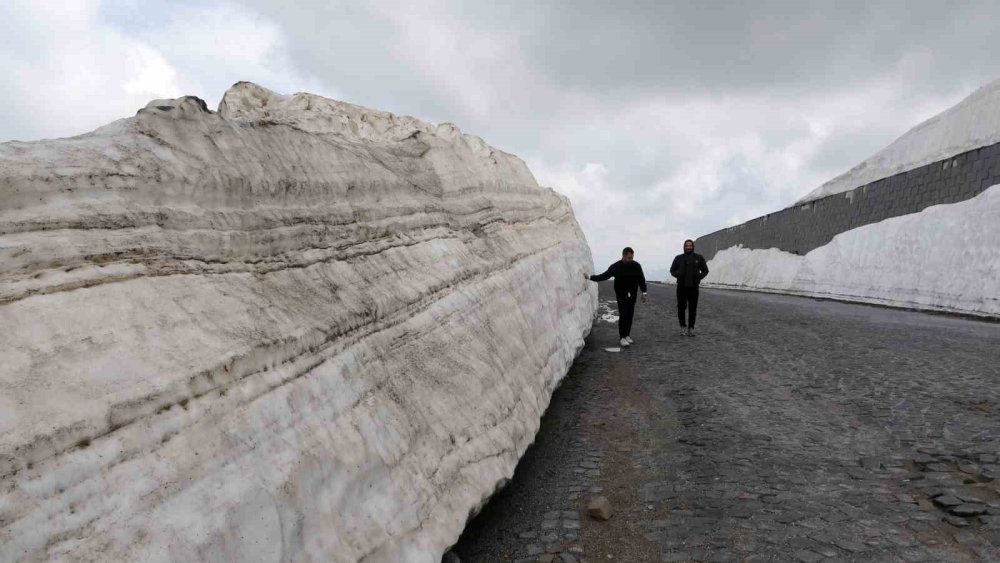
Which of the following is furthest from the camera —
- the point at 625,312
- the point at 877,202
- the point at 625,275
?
the point at 877,202

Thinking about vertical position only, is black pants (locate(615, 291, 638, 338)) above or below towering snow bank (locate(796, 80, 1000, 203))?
below

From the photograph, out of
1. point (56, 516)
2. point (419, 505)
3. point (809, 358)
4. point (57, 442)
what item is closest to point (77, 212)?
point (57, 442)

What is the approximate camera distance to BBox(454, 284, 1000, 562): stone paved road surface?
2744 mm

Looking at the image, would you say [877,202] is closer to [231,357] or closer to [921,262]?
[921,262]

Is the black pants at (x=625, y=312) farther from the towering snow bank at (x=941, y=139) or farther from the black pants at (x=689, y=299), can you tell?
the towering snow bank at (x=941, y=139)

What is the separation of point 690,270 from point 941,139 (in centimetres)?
2629

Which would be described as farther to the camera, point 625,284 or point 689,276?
point 689,276

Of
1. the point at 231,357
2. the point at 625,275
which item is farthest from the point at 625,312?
the point at 231,357

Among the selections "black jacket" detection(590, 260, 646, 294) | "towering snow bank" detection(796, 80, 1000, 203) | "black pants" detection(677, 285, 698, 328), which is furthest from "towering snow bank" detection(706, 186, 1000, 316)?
"black jacket" detection(590, 260, 646, 294)

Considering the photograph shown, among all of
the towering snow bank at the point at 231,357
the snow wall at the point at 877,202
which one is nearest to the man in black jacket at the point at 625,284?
the towering snow bank at the point at 231,357

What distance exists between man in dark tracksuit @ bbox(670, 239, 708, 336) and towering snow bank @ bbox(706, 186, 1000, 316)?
6.48 m

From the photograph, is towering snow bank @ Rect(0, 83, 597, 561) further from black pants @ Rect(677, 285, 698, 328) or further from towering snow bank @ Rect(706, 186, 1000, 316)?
towering snow bank @ Rect(706, 186, 1000, 316)

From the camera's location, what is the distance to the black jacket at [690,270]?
353 inches

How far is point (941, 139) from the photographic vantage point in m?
26.9
